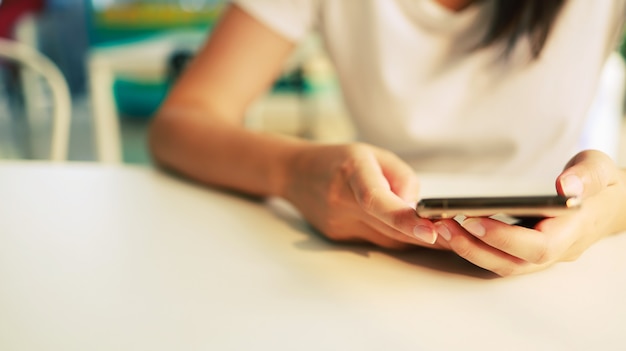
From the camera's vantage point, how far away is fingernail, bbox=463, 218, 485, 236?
296 mm

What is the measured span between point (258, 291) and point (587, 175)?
21cm

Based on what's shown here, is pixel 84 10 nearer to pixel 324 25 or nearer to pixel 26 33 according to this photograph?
pixel 26 33

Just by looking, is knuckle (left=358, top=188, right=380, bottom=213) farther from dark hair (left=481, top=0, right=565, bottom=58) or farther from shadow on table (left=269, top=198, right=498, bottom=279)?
dark hair (left=481, top=0, right=565, bottom=58)

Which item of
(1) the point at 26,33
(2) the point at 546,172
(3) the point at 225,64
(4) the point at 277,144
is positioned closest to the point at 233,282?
(4) the point at 277,144

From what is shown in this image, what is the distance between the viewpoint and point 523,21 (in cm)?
61

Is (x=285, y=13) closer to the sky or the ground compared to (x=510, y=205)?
closer to the sky

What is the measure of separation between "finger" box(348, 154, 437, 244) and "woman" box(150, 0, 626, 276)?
4.1 inches

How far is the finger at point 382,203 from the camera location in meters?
0.31

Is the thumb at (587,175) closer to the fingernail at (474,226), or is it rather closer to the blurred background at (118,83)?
the fingernail at (474,226)

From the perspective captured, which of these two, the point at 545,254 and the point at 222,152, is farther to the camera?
the point at 222,152

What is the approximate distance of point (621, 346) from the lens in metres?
0.27

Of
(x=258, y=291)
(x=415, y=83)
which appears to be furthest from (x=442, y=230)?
(x=415, y=83)

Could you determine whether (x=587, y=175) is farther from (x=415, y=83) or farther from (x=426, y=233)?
(x=415, y=83)

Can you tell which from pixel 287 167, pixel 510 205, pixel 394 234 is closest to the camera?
pixel 510 205
